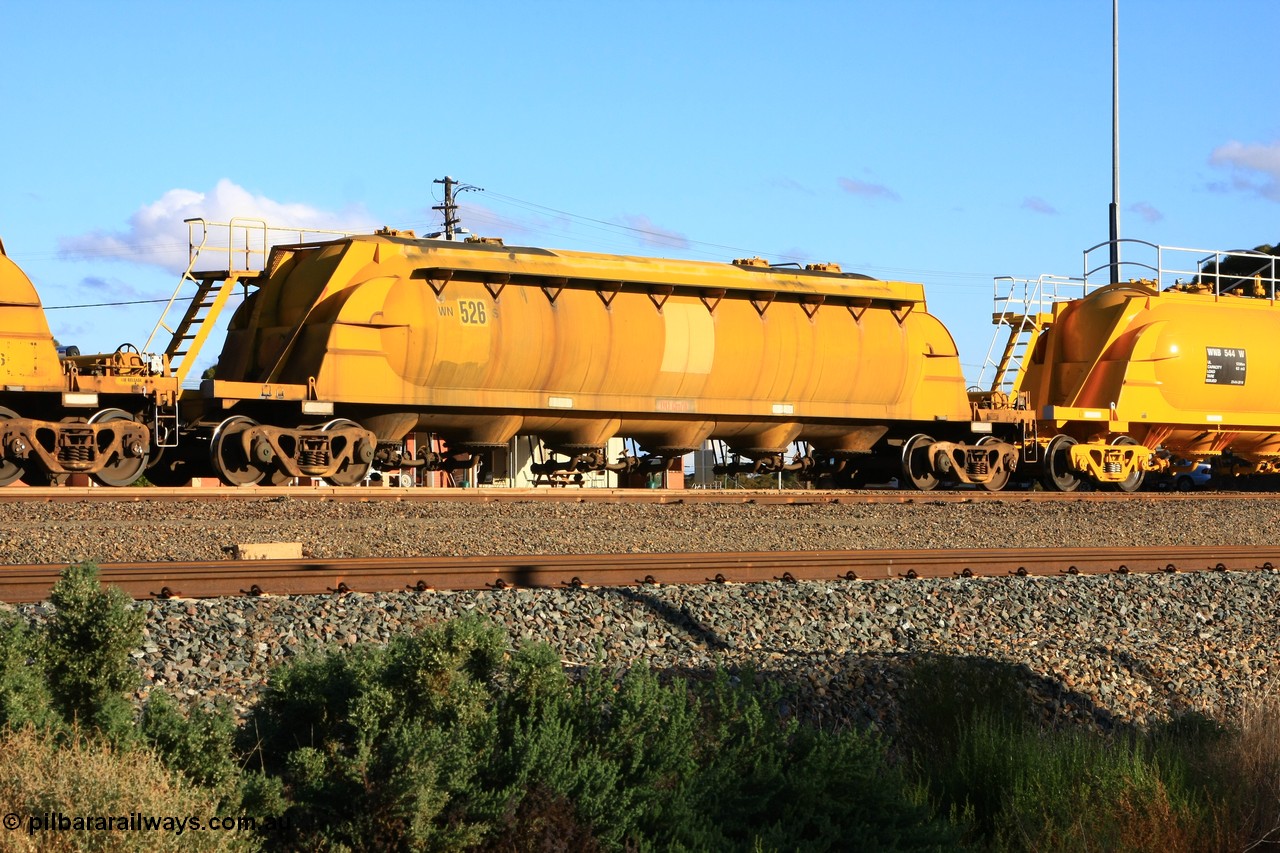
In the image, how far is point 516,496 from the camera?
15.6 metres

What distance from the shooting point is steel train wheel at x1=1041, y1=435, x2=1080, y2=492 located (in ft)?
74.5

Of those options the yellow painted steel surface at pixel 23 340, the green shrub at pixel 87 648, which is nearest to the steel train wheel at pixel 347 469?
the yellow painted steel surface at pixel 23 340

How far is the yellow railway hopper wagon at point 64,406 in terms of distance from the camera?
51.2 feet

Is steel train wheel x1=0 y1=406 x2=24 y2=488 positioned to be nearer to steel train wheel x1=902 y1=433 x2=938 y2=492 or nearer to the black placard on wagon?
steel train wheel x1=902 y1=433 x2=938 y2=492

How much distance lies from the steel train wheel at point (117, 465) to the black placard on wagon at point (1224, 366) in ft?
58.2

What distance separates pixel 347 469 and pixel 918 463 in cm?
927

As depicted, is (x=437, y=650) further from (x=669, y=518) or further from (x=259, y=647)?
(x=669, y=518)

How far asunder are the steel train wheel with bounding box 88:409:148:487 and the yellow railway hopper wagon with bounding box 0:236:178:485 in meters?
0.01

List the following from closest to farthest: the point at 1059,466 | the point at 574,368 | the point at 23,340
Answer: the point at 23,340 → the point at 574,368 → the point at 1059,466

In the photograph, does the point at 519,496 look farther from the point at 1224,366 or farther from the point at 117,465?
the point at 1224,366

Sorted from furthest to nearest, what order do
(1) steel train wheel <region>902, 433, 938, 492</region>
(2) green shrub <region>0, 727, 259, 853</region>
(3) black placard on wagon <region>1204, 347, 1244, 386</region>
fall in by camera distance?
(3) black placard on wagon <region>1204, 347, 1244, 386</region> → (1) steel train wheel <region>902, 433, 938, 492</region> → (2) green shrub <region>0, 727, 259, 853</region>

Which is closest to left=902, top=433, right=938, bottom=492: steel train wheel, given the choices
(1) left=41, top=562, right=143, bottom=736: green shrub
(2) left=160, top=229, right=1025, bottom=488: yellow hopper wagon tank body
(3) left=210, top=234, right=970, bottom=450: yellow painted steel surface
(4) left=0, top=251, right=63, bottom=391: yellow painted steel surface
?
(2) left=160, top=229, right=1025, bottom=488: yellow hopper wagon tank body

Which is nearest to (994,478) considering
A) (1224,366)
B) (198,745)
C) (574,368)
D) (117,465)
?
(1224,366)

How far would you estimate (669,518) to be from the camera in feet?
48.5
